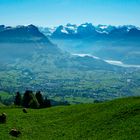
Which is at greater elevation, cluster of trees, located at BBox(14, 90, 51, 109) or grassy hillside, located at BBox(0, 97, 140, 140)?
grassy hillside, located at BBox(0, 97, 140, 140)

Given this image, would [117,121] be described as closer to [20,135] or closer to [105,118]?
[105,118]

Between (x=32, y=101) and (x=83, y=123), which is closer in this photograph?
(x=83, y=123)

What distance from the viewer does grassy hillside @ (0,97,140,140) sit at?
50.6 m

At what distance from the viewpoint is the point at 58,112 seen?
67.8m

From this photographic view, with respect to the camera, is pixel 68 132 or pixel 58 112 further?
pixel 58 112

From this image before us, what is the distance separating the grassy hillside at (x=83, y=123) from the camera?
5059 cm

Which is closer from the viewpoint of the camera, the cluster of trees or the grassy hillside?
the grassy hillside

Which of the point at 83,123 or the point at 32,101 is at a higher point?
the point at 83,123

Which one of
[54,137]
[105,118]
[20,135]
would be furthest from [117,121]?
[20,135]

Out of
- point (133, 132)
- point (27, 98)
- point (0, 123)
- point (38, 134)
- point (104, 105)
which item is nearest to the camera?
point (133, 132)

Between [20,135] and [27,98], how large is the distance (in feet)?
169

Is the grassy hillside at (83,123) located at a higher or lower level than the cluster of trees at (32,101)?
higher

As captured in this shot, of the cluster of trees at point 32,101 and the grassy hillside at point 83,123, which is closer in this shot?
the grassy hillside at point 83,123

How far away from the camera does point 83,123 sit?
5712cm
